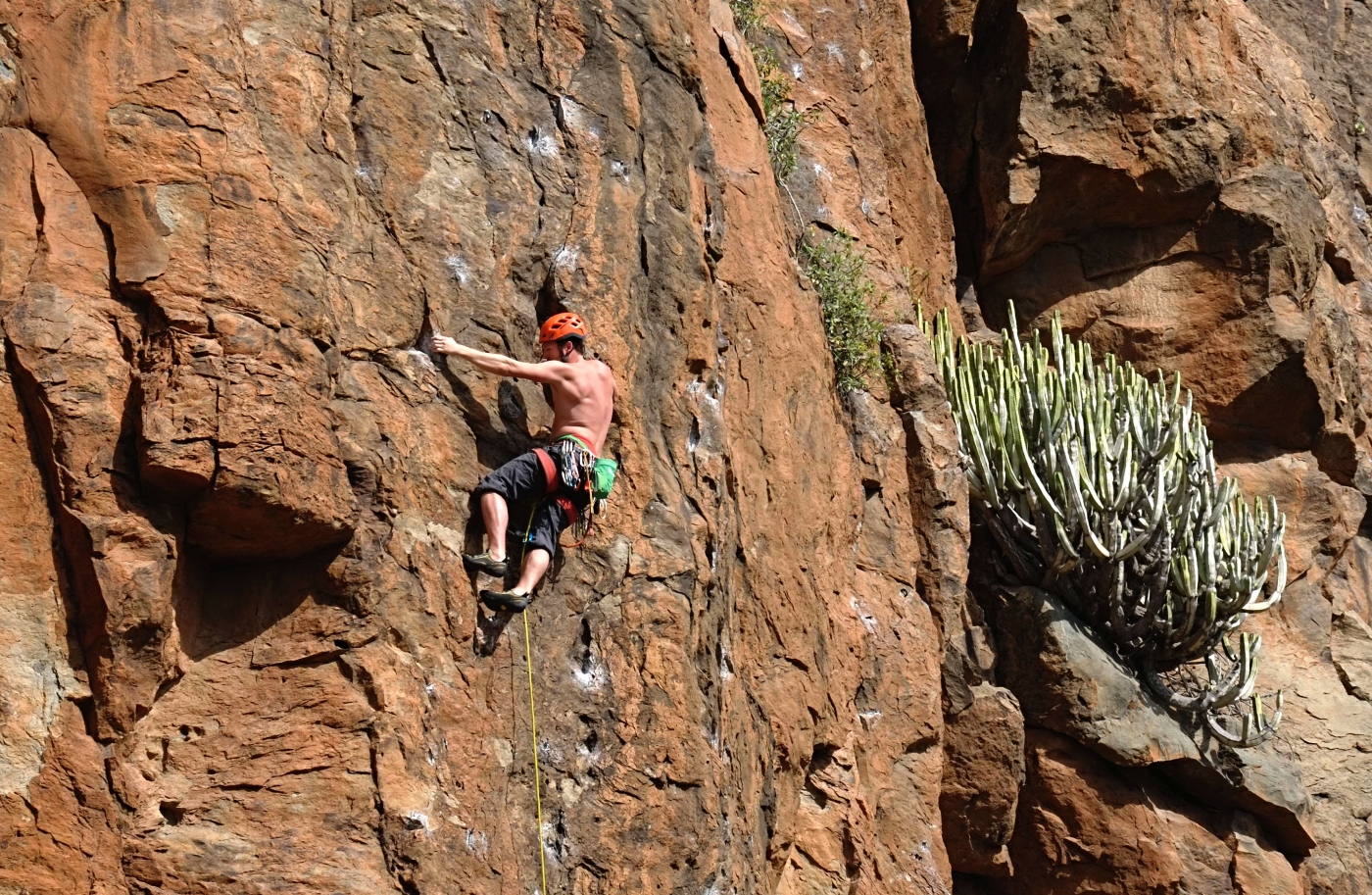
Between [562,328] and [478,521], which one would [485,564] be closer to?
[478,521]

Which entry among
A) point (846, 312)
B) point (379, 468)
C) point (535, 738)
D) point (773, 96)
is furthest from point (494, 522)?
point (773, 96)

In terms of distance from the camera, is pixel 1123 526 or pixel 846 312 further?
pixel 1123 526

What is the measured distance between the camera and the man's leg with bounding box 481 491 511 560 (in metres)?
7.18

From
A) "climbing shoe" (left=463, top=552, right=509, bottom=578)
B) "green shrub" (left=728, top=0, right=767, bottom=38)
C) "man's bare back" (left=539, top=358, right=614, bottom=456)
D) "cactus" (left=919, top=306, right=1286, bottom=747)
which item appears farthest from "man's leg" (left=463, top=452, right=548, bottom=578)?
"green shrub" (left=728, top=0, right=767, bottom=38)

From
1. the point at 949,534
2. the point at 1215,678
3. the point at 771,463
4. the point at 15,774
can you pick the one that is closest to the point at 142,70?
the point at 15,774

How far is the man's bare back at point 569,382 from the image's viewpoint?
739cm

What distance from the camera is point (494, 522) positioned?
7.21 metres

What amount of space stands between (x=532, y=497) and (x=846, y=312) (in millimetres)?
4364

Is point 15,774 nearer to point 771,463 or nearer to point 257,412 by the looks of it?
point 257,412

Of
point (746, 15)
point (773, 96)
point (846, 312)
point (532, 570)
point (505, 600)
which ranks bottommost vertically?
point (505, 600)

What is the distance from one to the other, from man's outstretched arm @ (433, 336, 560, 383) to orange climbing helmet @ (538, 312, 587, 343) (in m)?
0.21

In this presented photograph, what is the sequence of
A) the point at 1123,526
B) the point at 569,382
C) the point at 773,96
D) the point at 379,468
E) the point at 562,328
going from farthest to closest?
the point at 773,96, the point at 1123,526, the point at 562,328, the point at 569,382, the point at 379,468

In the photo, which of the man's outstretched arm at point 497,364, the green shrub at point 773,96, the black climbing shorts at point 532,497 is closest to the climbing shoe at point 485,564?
the black climbing shorts at point 532,497

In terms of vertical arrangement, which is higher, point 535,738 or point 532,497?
point 532,497
